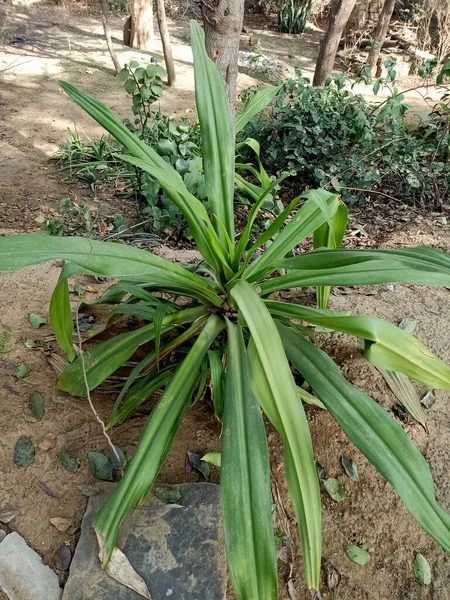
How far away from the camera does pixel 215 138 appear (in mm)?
1554

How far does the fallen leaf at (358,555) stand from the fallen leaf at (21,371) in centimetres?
111

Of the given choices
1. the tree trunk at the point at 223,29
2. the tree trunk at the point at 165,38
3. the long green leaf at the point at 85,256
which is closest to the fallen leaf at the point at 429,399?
the long green leaf at the point at 85,256

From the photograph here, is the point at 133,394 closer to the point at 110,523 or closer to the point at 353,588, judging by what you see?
the point at 110,523

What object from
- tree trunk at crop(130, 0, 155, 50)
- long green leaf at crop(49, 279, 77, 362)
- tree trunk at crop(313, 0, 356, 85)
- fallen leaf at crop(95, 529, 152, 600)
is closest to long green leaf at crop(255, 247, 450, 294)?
long green leaf at crop(49, 279, 77, 362)

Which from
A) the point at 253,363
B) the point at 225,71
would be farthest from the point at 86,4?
the point at 253,363

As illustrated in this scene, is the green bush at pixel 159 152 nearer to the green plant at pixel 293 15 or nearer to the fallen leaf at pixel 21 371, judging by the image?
the fallen leaf at pixel 21 371

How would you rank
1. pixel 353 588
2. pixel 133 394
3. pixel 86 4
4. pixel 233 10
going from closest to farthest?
pixel 353 588, pixel 133 394, pixel 233 10, pixel 86 4

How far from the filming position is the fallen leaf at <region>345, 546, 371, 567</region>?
127cm

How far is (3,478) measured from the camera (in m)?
1.29

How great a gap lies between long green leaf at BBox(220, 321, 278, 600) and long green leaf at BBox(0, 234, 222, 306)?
37 cm

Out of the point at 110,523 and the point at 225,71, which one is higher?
the point at 225,71

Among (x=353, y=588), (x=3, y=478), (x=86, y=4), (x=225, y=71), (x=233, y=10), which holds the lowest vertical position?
(x=353, y=588)

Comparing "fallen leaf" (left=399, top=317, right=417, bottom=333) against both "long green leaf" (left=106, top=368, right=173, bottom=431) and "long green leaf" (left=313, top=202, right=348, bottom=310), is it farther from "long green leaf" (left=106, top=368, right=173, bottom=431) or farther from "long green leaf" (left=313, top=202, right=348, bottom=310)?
"long green leaf" (left=106, top=368, right=173, bottom=431)

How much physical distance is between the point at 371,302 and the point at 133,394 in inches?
43.8
